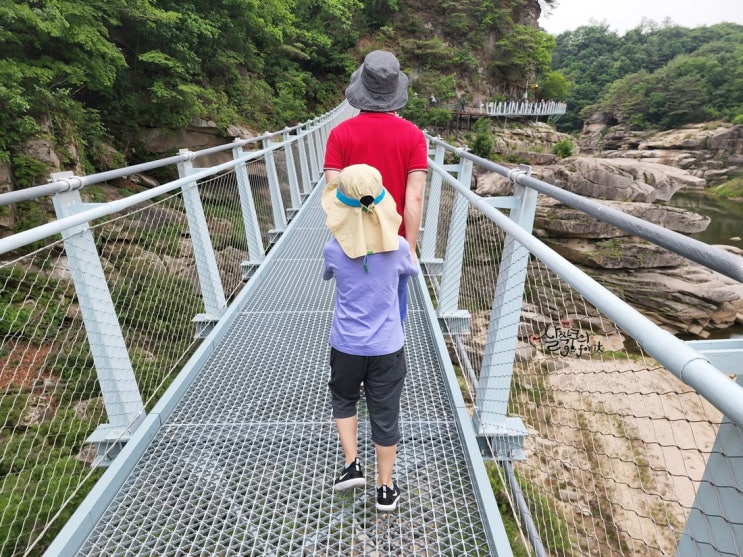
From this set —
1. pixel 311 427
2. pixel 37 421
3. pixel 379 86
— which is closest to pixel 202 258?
pixel 311 427

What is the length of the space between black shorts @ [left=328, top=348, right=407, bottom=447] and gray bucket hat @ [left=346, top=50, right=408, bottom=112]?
3.37 ft

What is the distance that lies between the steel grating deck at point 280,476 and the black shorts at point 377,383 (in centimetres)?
35

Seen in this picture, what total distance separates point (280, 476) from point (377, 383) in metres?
0.69

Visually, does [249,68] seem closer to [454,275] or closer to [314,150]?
[314,150]

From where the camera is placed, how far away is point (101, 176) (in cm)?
193

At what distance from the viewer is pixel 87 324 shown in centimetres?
180

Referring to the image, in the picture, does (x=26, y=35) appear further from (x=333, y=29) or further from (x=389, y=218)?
(x=333, y=29)

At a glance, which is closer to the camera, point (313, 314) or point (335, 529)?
point (335, 529)

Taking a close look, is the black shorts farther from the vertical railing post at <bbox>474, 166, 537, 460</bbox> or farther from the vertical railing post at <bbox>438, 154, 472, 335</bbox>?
the vertical railing post at <bbox>438, 154, 472, 335</bbox>

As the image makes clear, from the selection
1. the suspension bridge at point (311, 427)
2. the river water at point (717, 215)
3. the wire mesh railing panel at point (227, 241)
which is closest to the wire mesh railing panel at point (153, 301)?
the wire mesh railing panel at point (227, 241)

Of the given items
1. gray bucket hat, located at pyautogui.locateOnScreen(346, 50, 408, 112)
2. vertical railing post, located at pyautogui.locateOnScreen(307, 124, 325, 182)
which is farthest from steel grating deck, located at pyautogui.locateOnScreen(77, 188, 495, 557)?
vertical railing post, located at pyautogui.locateOnScreen(307, 124, 325, 182)

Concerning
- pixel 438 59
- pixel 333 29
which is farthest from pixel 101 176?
pixel 438 59

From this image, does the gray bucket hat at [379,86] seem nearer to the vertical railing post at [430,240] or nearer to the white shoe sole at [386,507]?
the white shoe sole at [386,507]

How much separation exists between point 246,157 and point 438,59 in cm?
3099
